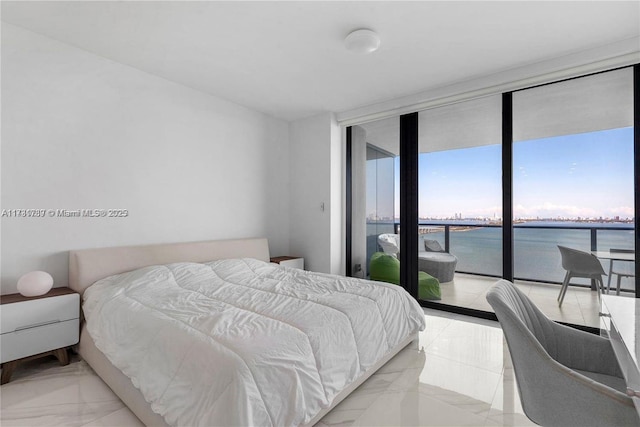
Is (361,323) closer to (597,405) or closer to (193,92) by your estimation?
(597,405)

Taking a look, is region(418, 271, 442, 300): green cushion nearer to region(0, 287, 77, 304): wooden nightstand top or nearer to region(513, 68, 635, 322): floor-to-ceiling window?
region(513, 68, 635, 322): floor-to-ceiling window

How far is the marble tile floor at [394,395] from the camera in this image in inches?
70.1

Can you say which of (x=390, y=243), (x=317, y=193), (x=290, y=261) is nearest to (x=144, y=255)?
(x=290, y=261)

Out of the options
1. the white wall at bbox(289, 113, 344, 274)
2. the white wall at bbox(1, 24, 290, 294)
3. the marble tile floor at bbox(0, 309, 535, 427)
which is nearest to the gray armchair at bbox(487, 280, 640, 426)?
the marble tile floor at bbox(0, 309, 535, 427)

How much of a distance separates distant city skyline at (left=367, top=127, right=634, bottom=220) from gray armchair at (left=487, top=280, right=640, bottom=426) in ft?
6.26

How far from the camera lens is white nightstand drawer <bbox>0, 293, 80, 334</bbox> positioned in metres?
2.10

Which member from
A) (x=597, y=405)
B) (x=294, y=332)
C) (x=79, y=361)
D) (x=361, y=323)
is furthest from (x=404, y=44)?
(x=79, y=361)

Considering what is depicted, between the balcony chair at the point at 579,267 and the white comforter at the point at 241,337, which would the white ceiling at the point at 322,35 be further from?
the white comforter at the point at 241,337

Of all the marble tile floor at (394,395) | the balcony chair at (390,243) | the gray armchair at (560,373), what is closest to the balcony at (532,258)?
the balcony chair at (390,243)

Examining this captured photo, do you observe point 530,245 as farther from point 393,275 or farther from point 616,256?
point 393,275

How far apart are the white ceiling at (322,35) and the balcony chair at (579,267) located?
6.13ft

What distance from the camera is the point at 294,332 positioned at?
164 cm

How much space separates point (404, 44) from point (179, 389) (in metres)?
2.93

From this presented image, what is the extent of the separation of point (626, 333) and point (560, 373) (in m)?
0.34
